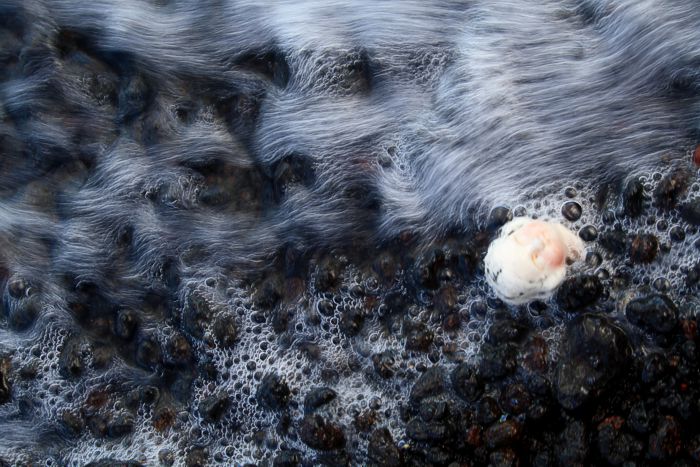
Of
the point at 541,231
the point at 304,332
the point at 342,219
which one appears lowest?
the point at 304,332

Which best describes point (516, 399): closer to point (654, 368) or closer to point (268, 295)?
point (654, 368)

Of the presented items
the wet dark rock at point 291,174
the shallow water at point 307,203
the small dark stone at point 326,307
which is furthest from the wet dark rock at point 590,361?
the wet dark rock at point 291,174

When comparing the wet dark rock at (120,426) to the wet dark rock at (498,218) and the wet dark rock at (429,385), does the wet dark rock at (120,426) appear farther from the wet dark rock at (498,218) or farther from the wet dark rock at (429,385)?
the wet dark rock at (498,218)

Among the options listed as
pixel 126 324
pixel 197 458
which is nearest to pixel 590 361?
pixel 197 458

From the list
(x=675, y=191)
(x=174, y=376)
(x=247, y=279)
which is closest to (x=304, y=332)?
(x=247, y=279)

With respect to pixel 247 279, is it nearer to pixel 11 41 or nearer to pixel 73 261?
Result: pixel 73 261

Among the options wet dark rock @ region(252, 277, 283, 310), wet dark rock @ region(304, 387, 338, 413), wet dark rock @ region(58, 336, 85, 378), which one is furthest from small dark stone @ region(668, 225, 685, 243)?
wet dark rock @ region(58, 336, 85, 378)

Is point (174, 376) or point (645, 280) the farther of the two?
point (174, 376)
